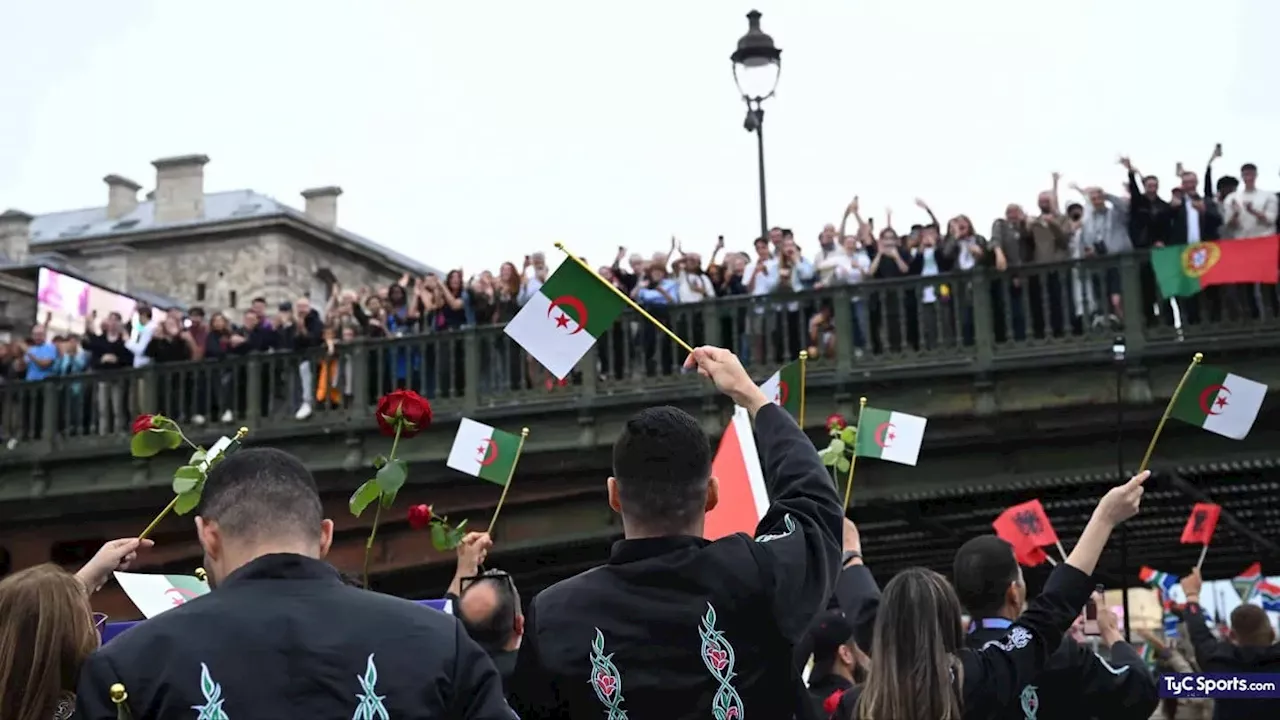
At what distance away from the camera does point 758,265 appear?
1781cm

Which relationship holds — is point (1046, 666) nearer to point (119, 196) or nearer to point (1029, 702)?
point (1029, 702)

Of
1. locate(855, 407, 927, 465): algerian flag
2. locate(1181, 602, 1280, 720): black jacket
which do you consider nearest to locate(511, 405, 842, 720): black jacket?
locate(1181, 602, 1280, 720): black jacket

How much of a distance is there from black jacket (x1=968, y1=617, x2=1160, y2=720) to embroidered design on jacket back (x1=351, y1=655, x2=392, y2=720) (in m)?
2.54

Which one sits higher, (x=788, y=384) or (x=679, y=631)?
(x=788, y=384)

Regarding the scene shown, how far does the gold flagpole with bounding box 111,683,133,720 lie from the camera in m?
3.24

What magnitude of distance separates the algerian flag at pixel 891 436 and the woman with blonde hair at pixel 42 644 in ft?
27.6

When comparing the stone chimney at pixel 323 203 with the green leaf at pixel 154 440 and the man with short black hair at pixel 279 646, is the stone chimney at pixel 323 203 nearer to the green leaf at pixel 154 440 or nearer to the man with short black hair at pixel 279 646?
the green leaf at pixel 154 440

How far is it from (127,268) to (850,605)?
157 feet

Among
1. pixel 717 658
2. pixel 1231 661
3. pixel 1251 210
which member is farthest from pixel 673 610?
pixel 1251 210

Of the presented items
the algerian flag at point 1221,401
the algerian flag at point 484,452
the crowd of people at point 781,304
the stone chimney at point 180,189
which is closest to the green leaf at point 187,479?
the algerian flag at point 484,452

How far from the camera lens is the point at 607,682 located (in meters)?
3.83

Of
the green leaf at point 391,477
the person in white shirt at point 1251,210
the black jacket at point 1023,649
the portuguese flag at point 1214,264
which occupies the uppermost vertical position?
the person in white shirt at point 1251,210

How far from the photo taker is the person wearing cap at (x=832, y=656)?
23.3ft

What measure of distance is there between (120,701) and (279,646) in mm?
333
